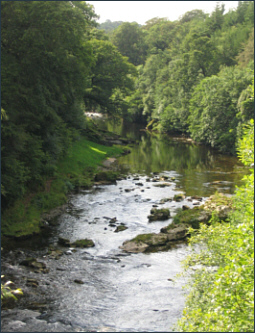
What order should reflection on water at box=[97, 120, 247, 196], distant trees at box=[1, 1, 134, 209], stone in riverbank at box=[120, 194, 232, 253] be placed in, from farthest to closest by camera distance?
reflection on water at box=[97, 120, 247, 196], distant trees at box=[1, 1, 134, 209], stone in riverbank at box=[120, 194, 232, 253]

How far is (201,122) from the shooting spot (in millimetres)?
61812

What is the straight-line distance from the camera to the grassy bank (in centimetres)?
2177

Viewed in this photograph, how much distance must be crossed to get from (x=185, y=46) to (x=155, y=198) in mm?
63736

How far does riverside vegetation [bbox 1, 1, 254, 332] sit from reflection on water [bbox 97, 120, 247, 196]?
3.41 m

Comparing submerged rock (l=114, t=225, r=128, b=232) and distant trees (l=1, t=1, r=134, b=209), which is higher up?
distant trees (l=1, t=1, r=134, b=209)

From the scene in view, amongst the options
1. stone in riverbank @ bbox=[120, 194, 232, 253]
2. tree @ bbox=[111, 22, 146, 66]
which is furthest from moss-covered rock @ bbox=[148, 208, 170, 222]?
tree @ bbox=[111, 22, 146, 66]

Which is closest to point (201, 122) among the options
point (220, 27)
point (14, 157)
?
point (14, 157)

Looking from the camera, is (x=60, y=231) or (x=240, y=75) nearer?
(x=60, y=231)

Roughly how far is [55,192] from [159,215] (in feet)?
26.7

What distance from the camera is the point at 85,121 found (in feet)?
135

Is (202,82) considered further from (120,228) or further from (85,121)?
(120,228)

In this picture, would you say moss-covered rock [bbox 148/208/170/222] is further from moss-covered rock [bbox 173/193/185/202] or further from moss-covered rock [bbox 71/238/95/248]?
moss-covered rock [bbox 71/238/95/248]

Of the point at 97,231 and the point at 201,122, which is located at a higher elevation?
the point at 201,122

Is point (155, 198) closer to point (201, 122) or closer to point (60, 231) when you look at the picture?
point (60, 231)
